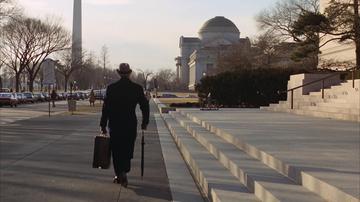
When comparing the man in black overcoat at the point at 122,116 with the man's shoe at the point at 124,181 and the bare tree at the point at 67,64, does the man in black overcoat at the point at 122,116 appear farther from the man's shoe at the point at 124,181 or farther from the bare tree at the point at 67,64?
the bare tree at the point at 67,64

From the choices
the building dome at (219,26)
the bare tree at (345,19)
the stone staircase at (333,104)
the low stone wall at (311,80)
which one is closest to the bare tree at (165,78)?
the building dome at (219,26)

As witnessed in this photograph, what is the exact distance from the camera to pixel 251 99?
41219 millimetres

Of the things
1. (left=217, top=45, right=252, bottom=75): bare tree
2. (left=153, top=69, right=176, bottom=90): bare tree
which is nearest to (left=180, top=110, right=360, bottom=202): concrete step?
(left=217, top=45, right=252, bottom=75): bare tree

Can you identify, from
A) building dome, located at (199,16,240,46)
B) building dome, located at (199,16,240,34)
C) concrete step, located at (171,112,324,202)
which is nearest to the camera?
concrete step, located at (171,112,324,202)

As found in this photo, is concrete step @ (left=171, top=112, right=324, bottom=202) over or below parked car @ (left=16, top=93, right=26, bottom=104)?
below

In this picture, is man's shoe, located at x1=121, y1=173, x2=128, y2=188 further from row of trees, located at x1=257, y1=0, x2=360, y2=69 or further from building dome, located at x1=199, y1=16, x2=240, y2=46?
building dome, located at x1=199, y1=16, x2=240, y2=46

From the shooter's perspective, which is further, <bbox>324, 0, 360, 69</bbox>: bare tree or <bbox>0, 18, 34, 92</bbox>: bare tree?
<bbox>0, 18, 34, 92</bbox>: bare tree

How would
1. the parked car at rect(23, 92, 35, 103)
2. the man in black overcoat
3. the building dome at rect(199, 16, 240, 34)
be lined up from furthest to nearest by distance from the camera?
the building dome at rect(199, 16, 240, 34), the parked car at rect(23, 92, 35, 103), the man in black overcoat

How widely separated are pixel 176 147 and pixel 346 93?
890 centimetres

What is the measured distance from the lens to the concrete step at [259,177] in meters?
6.88

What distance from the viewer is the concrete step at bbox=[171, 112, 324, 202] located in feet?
22.6

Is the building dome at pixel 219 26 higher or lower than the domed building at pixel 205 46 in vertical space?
higher

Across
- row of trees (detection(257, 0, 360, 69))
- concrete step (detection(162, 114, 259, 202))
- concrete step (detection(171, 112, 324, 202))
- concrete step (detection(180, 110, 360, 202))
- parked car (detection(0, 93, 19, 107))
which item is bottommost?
concrete step (detection(162, 114, 259, 202))

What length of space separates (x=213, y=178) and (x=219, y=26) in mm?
129145
